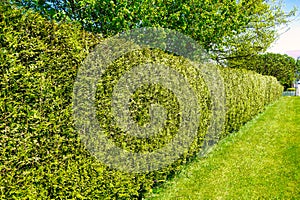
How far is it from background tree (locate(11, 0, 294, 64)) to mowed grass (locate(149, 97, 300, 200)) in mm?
4989

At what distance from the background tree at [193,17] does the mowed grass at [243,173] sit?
4.99 m

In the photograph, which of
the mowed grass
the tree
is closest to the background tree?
the mowed grass

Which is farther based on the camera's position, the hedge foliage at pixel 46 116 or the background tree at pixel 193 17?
the background tree at pixel 193 17

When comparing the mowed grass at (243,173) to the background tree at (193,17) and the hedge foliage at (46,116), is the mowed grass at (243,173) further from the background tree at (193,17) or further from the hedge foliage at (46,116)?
the background tree at (193,17)

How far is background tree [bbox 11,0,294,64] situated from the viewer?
28.7ft

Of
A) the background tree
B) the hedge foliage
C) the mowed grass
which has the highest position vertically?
the background tree

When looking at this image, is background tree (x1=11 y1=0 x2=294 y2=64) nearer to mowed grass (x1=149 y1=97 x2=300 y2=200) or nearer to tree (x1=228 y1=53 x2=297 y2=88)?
mowed grass (x1=149 y1=97 x2=300 y2=200)

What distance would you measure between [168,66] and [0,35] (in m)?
3.29

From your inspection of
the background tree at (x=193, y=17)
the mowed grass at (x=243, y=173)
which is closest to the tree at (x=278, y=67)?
the background tree at (x=193, y=17)

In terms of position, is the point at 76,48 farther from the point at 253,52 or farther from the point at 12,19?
the point at 253,52

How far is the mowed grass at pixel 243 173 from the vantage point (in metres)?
4.46

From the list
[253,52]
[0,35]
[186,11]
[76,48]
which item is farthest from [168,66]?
[253,52]

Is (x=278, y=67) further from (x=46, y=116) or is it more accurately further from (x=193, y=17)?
(x=46, y=116)

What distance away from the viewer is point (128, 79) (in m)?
3.97
